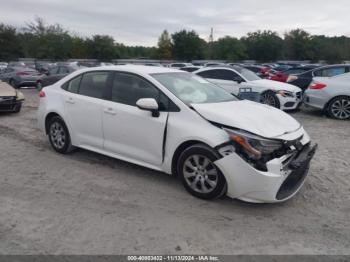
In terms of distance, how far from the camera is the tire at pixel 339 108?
32.7ft

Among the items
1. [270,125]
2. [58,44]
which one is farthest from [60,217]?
[58,44]

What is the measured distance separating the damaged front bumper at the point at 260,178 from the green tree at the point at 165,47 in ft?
197

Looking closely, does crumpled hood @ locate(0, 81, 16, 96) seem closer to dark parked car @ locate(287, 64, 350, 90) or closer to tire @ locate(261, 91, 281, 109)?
tire @ locate(261, 91, 281, 109)

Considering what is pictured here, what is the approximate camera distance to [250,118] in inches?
167

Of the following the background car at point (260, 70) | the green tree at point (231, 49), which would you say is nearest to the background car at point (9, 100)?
the background car at point (260, 70)

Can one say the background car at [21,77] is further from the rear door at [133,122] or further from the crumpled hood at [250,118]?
the crumpled hood at [250,118]

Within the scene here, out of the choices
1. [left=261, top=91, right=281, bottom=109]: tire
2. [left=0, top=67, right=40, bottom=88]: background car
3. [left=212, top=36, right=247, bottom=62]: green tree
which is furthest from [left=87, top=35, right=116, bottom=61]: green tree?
[left=261, top=91, right=281, bottom=109]: tire

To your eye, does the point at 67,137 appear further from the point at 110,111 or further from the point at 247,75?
the point at 247,75

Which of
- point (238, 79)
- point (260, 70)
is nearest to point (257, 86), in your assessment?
point (238, 79)

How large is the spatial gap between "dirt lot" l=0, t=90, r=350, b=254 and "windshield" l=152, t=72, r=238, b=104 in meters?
1.28

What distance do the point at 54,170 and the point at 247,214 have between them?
314cm

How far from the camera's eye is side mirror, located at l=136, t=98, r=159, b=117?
4.48 m

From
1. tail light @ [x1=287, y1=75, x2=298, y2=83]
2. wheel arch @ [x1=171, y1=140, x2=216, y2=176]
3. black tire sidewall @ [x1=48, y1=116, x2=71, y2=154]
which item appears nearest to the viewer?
wheel arch @ [x1=171, y1=140, x2=216, y2=176]

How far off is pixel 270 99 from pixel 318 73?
9.74ft
